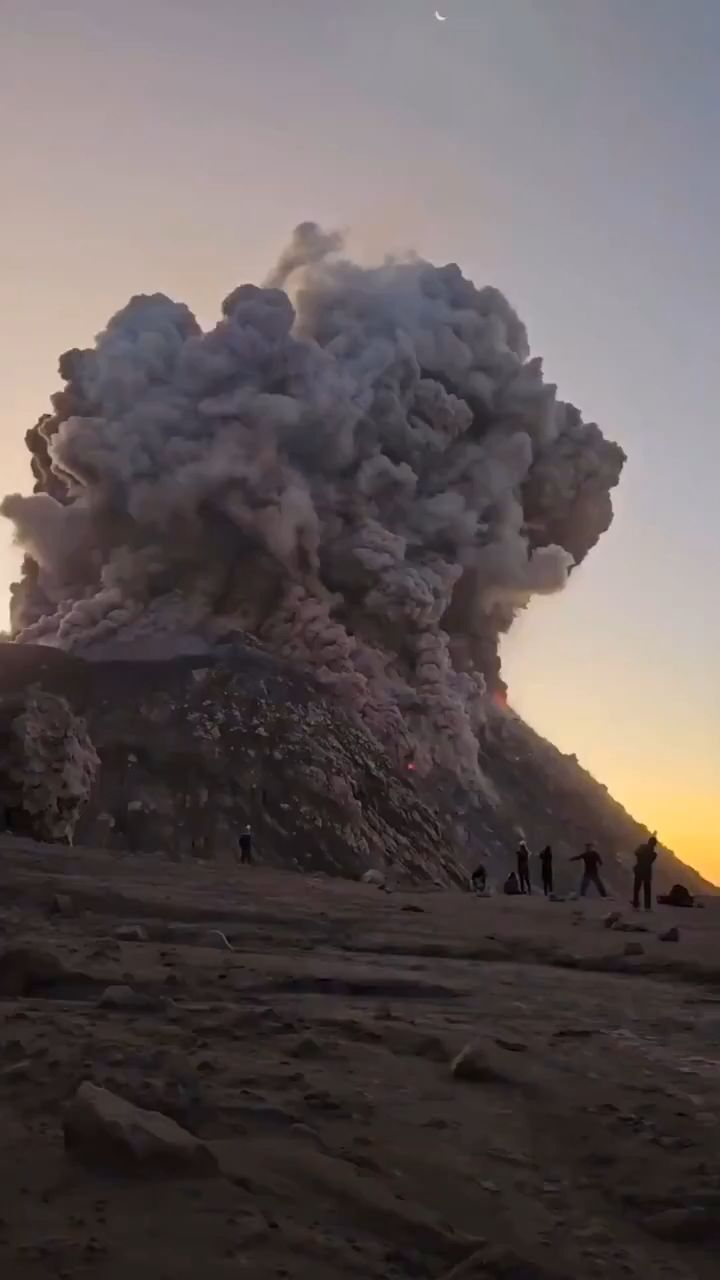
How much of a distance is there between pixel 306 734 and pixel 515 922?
46056 mm

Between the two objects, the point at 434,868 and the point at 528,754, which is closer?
the point at 434,868

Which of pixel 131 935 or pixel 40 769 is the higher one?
pixel 40 769

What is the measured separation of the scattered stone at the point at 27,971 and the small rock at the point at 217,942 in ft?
8.59

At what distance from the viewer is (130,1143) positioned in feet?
10.7

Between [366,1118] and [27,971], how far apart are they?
112 inches

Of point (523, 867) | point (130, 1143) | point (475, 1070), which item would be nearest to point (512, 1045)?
point (475, 1070)

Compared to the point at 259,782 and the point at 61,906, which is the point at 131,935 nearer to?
the point at 61,906

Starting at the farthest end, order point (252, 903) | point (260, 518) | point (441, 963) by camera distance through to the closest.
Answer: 1. point (260, 518)
2. point (252, 903)
3. point (441, 963)

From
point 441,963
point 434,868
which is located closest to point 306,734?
point 434,868

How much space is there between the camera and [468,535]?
71.4 m

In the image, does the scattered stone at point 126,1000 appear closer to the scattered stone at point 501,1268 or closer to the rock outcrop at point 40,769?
the scattered stone at point 501,1268

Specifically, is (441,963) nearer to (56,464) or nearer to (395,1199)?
(395,1199)

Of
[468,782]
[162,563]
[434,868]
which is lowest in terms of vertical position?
[434,868]

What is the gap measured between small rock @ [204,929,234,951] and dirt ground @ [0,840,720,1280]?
491 mm
